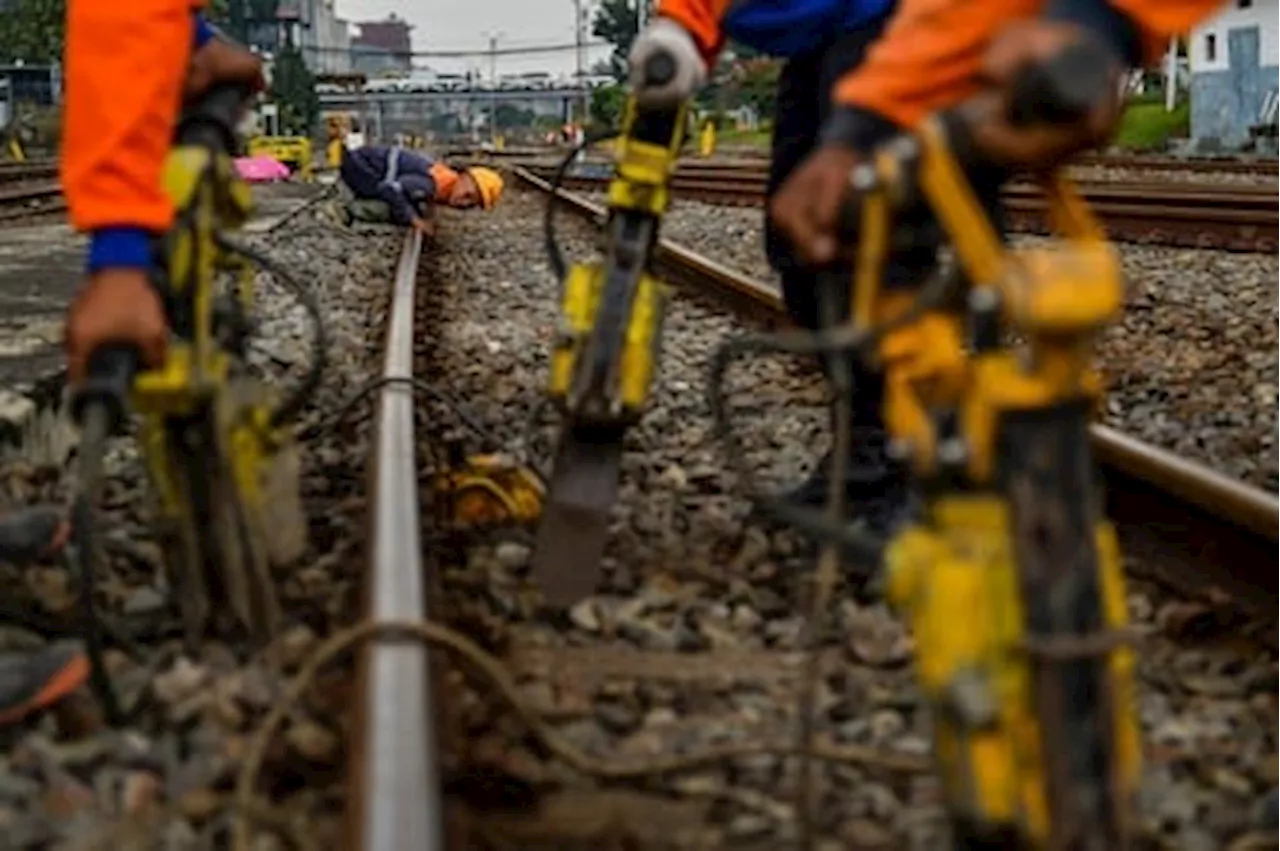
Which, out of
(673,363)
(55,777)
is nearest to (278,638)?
(55,777)

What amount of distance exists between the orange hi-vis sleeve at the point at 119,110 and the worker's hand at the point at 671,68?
1034 millimetres

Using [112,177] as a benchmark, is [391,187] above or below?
below

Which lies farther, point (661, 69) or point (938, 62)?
point (661, 69)

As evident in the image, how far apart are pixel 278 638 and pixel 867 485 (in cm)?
150

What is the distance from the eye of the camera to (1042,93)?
2480mm

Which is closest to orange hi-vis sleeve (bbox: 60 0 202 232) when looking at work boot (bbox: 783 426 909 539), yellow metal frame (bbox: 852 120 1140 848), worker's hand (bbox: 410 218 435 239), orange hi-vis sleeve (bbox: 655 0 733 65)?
orange hi-vis sleeve (bbox: 655 0 733 65)

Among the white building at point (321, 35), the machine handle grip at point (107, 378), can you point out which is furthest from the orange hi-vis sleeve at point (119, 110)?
the white building at point (321, 35)

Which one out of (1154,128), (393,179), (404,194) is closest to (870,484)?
(404,194)

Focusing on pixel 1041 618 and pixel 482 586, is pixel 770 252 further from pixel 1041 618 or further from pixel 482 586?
pixel 1041 618

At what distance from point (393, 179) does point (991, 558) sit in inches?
566

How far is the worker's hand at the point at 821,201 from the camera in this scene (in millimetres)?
2936

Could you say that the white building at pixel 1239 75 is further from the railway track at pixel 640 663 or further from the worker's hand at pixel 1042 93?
the worker's hand at pixel 1042 93

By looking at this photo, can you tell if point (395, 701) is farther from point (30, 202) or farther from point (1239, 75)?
point (1239, 75)

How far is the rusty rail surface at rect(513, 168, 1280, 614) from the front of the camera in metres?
4.48
